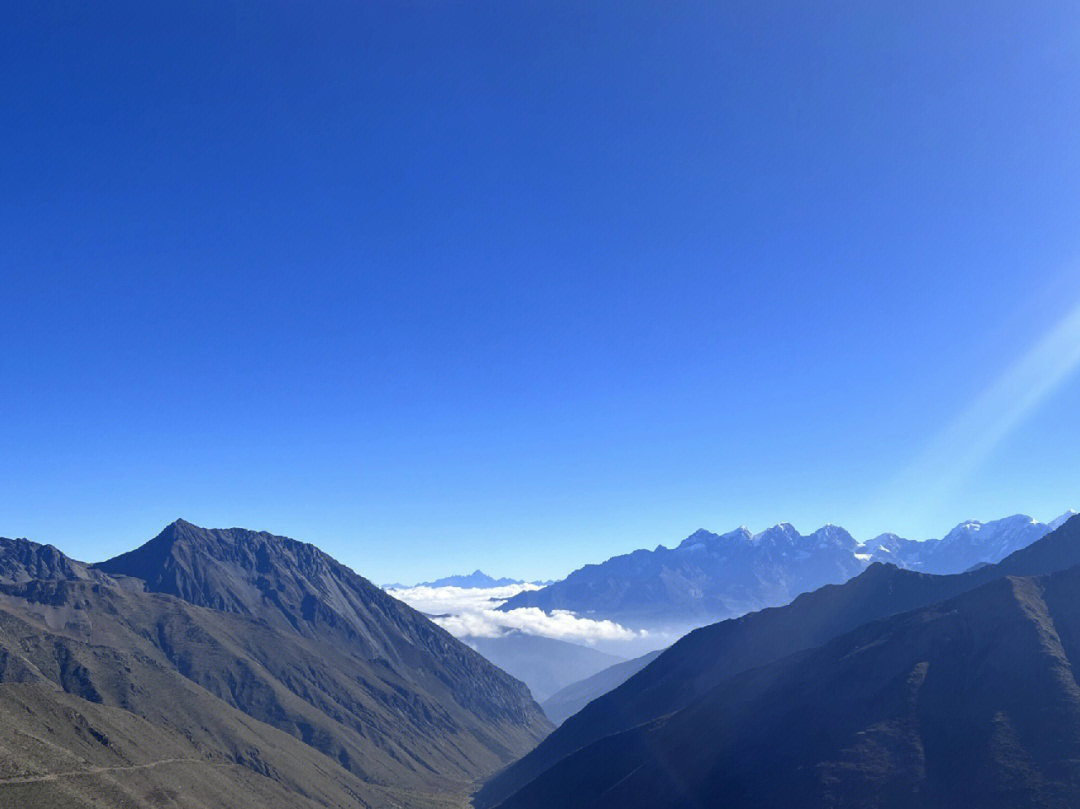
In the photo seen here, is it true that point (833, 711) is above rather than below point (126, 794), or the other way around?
below

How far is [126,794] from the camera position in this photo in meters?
198

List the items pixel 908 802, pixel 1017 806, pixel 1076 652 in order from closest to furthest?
1. pixel 1017 806
2. pixel 908 802
3. pixel 1076 652

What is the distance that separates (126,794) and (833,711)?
561ft

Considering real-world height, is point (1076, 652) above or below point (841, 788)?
above

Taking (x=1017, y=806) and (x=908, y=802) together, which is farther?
(x=908, y=802)

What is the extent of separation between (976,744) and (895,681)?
30959 millimetres

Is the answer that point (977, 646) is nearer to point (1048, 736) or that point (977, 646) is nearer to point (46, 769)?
point (1048, 736)

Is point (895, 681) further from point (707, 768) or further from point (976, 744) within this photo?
point (707, 768)

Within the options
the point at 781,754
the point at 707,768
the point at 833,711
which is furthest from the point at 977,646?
the point at 707,768

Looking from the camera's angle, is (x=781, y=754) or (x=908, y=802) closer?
(x=908, y=802)

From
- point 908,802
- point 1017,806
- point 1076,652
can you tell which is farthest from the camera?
point 1076,652

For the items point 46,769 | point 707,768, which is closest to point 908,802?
point 707,768

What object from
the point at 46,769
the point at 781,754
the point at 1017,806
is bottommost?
the point at 1017,806

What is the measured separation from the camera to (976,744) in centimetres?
16375
